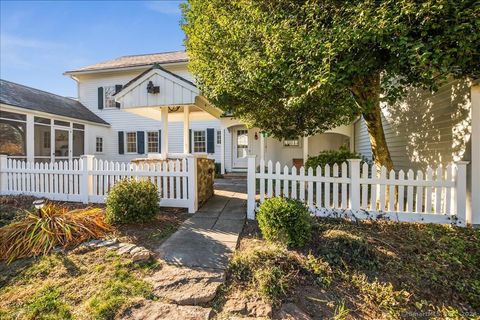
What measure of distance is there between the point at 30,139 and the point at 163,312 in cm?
1180

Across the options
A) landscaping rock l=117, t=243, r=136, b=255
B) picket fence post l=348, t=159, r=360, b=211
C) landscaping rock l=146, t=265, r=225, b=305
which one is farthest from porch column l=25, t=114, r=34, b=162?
picket fence post l=348, t=159, r=360, b=211

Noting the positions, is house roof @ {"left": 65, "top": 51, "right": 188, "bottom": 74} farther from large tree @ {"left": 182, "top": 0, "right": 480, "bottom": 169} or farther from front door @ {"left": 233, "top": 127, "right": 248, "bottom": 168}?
large tree @ {"left": 182, "top": 0, "right": 480, "bottom": 169}

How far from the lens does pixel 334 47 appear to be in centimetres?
333

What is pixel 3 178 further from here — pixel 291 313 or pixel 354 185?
pixel 354 185

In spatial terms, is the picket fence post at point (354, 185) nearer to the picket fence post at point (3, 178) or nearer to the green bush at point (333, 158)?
the green bush at point (333, 158)

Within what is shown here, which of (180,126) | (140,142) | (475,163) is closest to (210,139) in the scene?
(180,126)

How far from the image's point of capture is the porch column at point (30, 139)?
418 inches

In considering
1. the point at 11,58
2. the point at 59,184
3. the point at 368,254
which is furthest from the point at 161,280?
the point at 11,58

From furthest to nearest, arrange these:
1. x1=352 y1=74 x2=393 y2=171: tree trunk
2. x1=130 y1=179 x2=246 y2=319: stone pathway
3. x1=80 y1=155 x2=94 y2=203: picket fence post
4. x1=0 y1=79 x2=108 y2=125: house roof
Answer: x1=0 y1=79 x2=108 y2=125: house roof → x1=80 y1=155 x2=94 y2=203: picket fence post → x1=352 y1=74 x2=393 y2=171: tree trunk → x1=130 y1=179 x2=246 y2=319: stone pathway

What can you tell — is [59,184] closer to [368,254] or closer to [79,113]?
[368,254]

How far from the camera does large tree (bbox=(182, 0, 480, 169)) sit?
300cm

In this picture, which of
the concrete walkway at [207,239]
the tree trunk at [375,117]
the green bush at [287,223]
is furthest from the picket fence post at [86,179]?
the tree trunk at [375,117]

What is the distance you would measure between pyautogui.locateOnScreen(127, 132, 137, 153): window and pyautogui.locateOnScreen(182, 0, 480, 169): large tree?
34.5 ft

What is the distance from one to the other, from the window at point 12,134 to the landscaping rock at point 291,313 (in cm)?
1195
